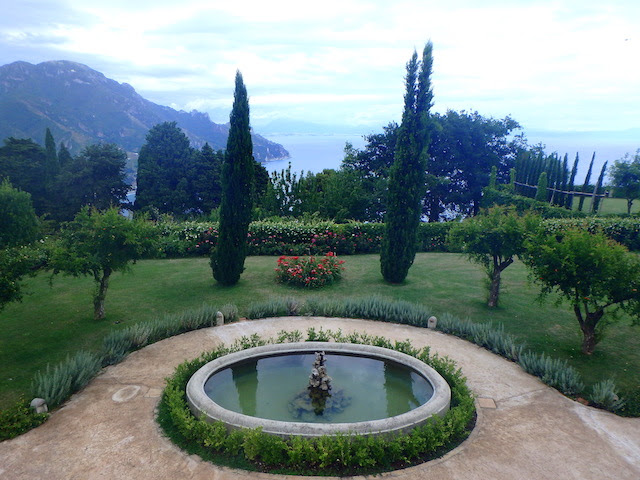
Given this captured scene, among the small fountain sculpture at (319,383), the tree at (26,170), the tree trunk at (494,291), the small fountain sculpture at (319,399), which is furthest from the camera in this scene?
the tree at (26,170)

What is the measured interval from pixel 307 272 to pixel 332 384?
21.9 feet

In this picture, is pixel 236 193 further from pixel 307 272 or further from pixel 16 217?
pixel 16 217

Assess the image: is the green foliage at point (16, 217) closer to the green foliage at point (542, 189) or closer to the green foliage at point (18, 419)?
the green foliage at point (18, 419)

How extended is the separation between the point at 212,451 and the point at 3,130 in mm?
109044

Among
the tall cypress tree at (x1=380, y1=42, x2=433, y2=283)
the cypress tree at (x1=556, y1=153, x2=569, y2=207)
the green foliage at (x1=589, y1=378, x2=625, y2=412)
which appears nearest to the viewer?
the green foliage at (x1=589, y1=378, x2=625, y2=412)

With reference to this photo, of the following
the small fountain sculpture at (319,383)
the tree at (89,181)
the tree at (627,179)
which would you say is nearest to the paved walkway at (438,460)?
the small fountain sculpture at (319,383)

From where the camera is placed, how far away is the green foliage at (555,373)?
725cm

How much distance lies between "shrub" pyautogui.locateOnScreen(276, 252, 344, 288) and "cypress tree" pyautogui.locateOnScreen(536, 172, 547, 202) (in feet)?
64.2

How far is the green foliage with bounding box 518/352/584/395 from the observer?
23.8ft

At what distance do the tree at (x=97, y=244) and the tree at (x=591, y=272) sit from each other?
9294 mm

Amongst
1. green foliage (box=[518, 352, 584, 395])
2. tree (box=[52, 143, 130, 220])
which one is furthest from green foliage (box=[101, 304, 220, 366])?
tree (box=[52, 143, 130, 220])

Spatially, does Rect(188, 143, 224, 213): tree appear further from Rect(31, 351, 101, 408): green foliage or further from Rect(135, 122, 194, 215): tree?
Rect(31, 351, 101, 408): green foliage

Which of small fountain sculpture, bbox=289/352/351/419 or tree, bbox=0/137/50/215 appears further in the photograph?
tree, bbox=0/137/50/215

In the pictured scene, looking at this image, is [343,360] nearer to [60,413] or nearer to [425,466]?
[425,466]
